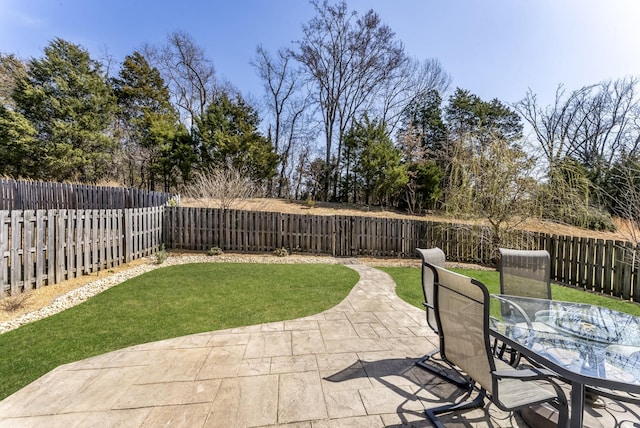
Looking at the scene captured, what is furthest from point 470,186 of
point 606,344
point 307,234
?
point 606,344

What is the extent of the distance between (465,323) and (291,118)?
824 inches

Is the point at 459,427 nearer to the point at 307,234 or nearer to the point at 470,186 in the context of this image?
the point at 470,186

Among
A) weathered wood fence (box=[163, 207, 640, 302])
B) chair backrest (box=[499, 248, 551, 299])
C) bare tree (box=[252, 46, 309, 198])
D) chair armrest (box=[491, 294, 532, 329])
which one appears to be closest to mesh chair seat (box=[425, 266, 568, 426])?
chair armrest (box=[491, 294, 532, 329])

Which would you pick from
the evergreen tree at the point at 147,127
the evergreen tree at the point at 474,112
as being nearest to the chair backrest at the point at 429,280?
the evergreen tree at the point at 147,127

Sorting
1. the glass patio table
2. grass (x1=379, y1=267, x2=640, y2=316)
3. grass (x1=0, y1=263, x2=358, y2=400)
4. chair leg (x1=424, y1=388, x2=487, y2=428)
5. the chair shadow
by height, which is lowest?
grass (x1=379, y1=267, x2=640, y2=316)

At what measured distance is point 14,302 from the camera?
3.79 metres

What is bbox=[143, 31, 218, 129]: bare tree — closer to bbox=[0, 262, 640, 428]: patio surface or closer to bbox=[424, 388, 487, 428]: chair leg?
bbox=[0, 262, 640, 428]: patio surface

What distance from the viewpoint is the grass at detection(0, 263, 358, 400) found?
2699 millimetres

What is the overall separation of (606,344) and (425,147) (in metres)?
16.8

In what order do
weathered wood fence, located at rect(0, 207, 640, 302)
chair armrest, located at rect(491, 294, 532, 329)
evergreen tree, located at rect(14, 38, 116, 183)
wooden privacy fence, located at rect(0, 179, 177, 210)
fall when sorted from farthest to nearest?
evergreen tree, located at rect(14, 38, 116, 183), wooden privacy fence, located at rect(0, 179, 177, 210), weathered wood fence, located at rect(0, 207, 640, 302), chair armrest, located at rect(491, 294, 532, 329)

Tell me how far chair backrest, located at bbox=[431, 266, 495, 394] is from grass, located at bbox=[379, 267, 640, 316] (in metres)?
2.58

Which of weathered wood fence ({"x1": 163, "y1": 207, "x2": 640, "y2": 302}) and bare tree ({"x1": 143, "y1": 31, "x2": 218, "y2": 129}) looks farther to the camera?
bare tree ({"x1": 143, "y1": 31, "x2": 218, "y2": 129})

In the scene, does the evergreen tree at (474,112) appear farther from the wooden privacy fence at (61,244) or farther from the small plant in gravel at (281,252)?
the wooden privacy fence at (61,244)

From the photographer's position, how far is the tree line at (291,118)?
13328mm
